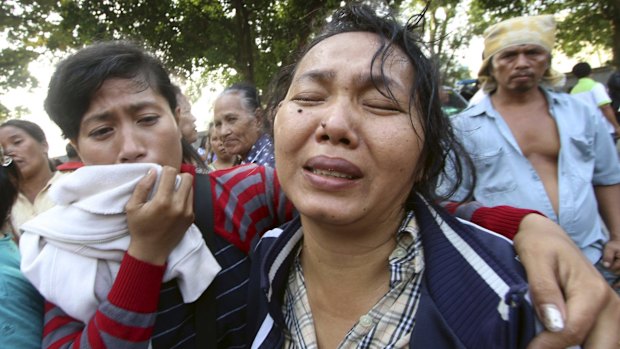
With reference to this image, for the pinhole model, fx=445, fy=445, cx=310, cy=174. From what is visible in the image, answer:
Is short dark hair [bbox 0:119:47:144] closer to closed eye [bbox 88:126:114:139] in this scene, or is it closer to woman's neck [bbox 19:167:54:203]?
woman's neck [bbox 19:167:54:203]

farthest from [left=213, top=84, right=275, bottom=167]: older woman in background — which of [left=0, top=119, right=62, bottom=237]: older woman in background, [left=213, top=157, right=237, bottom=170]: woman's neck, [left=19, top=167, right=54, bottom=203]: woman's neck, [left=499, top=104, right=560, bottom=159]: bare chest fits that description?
[left=499, top=104, right=560, bottom=159]: bare chest

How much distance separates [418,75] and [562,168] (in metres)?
1.61

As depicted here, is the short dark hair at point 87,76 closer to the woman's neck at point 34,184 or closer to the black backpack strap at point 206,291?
the black backpack strap at point 206,291

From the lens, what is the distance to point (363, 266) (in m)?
1.36

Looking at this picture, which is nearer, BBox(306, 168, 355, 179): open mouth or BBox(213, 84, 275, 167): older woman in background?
BBox(306, 168, 355, 179): open mouth

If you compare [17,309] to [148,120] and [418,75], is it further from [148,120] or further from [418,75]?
[418,75]

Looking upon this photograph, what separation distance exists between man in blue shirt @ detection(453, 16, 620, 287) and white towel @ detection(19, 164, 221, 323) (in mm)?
1690

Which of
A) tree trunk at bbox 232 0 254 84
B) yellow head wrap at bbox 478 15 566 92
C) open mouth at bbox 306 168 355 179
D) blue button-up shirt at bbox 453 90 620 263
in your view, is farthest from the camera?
tree trunk at bbox 232 0 254 84

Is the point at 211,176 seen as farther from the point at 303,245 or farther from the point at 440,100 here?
the point at 440,100

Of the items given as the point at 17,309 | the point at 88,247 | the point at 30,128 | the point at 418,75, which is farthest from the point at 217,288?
the point at 30,128

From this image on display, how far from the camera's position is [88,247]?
4.28 ft

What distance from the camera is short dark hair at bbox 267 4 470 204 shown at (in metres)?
1.33

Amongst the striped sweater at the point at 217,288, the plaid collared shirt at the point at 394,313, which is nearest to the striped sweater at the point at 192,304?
the striped sweater at the point at 217,288

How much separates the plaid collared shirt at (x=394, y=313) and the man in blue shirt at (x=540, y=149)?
4.26ft
